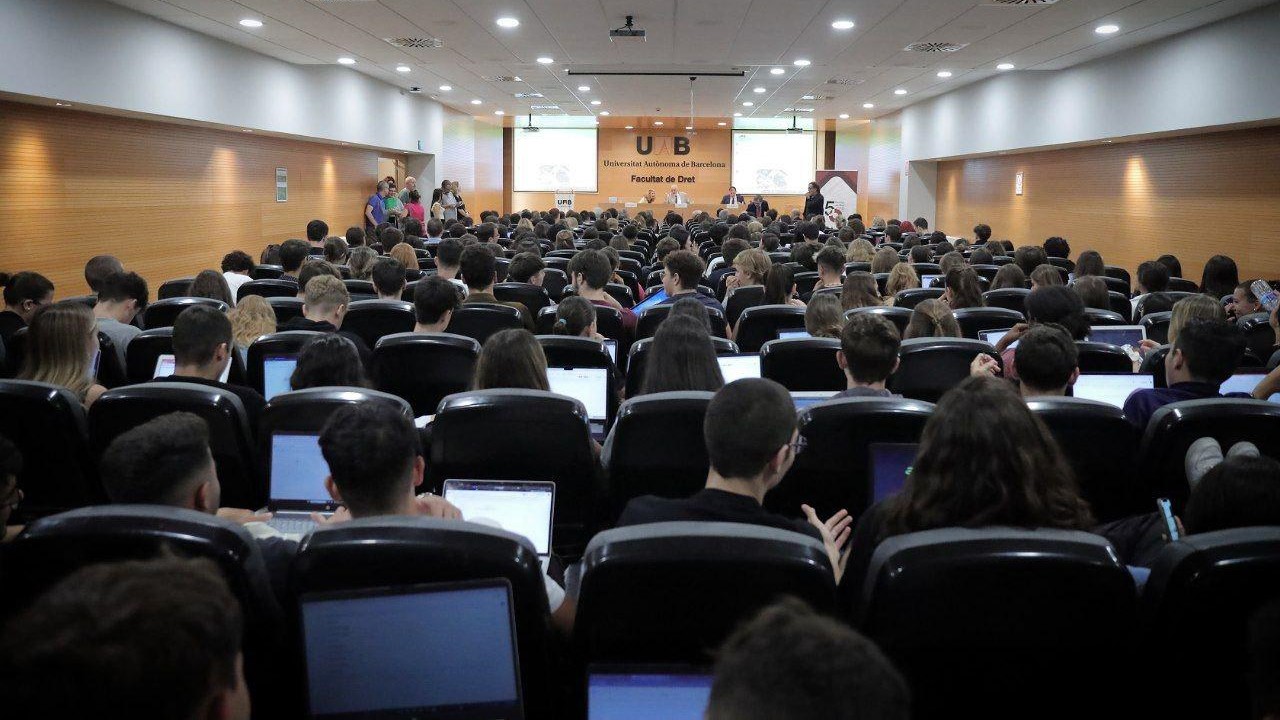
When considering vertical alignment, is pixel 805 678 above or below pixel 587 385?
above

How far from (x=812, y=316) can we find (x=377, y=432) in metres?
3.25

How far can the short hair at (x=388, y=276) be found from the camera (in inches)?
249

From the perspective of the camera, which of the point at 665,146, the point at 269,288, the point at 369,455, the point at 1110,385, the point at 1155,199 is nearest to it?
the point at 369,455

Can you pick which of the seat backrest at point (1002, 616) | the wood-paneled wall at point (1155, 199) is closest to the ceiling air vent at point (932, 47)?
the wood-paneled wall at point (1155, 199)

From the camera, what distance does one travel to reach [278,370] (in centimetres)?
429

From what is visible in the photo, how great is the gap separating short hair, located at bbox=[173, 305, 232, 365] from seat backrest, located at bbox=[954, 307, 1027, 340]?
3.91 m

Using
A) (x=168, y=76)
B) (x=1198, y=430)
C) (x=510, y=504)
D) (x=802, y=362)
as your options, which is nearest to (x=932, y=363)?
(x=802, y=362)

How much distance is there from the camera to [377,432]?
213 centimetres

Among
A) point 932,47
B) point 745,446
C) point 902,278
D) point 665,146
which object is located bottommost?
point 745,446

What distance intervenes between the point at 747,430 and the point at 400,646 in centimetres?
90

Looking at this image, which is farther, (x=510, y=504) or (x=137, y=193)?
(x=137, y=193)

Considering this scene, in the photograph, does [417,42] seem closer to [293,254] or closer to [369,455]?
[293,254]

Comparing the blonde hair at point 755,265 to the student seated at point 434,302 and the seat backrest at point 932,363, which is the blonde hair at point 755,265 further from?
the seat backrest at point 932,363

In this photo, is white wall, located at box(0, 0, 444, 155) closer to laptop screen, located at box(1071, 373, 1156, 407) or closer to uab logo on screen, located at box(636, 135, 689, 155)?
laptop screen, located at box(1071, 373, 1156, 407)
